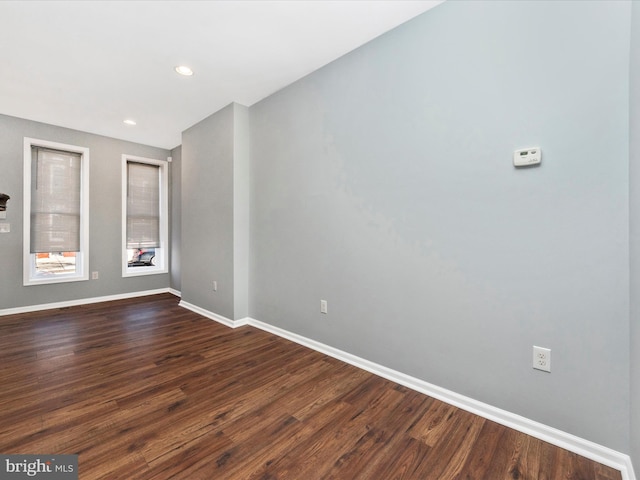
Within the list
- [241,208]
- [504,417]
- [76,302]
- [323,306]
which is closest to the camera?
[504,417]

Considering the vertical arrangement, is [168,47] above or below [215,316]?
above

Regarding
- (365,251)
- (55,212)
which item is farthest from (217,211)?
(55,212)

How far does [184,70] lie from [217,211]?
4.97 ft

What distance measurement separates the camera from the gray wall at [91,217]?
3.76 meters

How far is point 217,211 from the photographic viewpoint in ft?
11.7

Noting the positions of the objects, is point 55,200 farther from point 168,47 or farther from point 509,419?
point 509,419

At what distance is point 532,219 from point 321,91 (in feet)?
6.56

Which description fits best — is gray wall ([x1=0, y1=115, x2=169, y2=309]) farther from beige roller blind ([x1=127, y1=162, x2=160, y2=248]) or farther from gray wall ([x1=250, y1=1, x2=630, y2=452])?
gray wall ([x1=250, y1=1, x2=630, y2=452])

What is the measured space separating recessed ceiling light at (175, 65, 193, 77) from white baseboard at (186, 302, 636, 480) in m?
2.80

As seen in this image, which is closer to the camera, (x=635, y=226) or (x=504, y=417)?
(x=635, y=226)

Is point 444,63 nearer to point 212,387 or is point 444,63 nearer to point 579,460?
point 579,460

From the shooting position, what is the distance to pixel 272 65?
8.62 ft

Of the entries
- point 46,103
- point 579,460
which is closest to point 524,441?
point 579,460

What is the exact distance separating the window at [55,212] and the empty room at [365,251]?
2.24 ft
